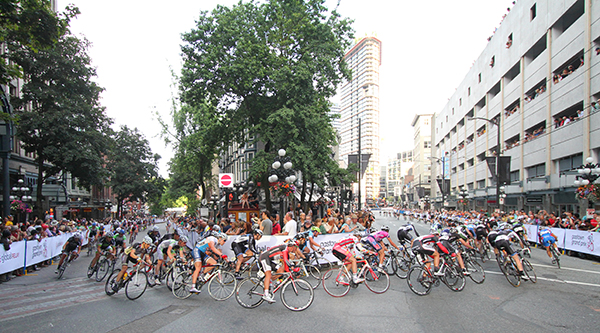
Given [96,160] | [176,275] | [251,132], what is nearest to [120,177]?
[96,160]

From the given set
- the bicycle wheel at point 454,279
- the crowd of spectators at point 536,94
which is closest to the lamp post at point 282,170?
the bicycle wheel at point 454,279

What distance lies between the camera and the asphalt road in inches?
269

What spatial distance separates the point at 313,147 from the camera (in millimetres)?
21516

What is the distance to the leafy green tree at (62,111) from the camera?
23672 mm

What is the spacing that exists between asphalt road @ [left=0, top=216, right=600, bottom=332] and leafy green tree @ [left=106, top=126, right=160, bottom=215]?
135ft

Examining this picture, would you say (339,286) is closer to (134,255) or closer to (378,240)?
(378,240)

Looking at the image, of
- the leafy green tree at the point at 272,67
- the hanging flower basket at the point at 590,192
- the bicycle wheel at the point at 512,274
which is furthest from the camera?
the leafy green tree at the point at 272,67

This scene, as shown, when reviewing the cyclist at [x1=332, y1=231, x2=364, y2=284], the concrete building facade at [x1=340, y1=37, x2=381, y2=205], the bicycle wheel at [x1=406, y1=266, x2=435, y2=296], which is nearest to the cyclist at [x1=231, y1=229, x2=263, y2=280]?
the cyclist at [x1=332, y1=231, x2=364, y2=284]

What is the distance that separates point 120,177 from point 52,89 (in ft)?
87.3

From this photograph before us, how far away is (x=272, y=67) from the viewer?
69.9 feet

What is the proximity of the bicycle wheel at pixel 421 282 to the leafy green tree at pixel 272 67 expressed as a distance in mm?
11460

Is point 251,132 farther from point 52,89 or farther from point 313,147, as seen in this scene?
point 52,89

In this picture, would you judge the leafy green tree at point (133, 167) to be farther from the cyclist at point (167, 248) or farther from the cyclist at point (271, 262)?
the cyclist at point (271, 262)

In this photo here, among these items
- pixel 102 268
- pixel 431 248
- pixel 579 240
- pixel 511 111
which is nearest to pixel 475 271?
pixel 431 248
